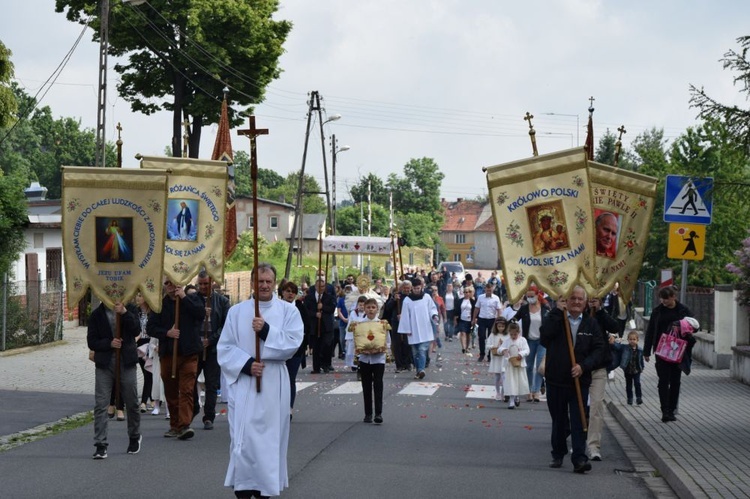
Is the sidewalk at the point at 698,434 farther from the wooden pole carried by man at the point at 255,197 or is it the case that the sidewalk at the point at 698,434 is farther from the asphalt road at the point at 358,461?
the wooden pole carried by man at the point at 255,197

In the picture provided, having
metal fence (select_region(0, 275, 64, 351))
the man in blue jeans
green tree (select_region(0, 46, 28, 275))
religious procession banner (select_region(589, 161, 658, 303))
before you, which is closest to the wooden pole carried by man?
religious procession banner (select_region(589, 161, 658, 303))

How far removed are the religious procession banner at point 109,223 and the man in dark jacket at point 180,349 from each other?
740 millimetres

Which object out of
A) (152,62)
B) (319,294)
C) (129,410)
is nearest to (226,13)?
(152,62)

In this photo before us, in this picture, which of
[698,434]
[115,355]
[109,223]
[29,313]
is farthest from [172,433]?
[29,313]

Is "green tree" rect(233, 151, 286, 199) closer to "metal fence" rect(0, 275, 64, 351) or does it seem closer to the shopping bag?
"metal fence" rect(0, 275, 64, 351)

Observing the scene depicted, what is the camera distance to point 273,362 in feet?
30.7

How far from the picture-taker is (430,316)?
75.0 ft

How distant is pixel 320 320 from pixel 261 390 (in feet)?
47.0

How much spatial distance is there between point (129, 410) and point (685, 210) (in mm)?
6744

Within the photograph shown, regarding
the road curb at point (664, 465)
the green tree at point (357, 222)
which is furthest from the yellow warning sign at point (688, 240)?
the green tree at point (357, 222)

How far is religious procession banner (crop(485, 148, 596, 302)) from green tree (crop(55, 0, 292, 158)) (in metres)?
35.4

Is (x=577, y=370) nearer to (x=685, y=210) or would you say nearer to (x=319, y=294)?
(x=685, y=210)

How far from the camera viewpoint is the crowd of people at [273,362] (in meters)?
9.20

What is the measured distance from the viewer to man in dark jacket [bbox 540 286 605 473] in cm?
1122
